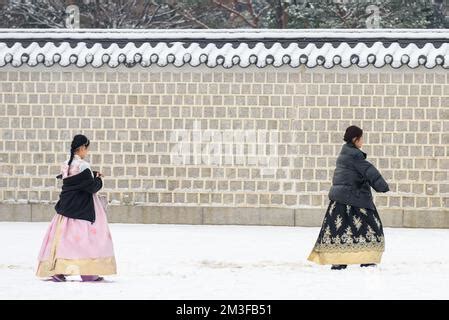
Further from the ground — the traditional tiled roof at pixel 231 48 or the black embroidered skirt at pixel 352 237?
the traditional tiled roof at pixel 231 48

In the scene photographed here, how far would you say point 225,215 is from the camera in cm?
1850

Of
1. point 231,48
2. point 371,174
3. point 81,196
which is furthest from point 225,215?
point 81,196

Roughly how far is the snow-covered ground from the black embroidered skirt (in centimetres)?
16

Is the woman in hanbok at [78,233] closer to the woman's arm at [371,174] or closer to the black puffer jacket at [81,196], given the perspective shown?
the black puffer jacket at [81,196]

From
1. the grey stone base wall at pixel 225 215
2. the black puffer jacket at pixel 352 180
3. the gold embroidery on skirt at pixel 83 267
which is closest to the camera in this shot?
the gold embroidery on skirt at pixel 83 267

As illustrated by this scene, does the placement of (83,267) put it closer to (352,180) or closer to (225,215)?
(352,180)

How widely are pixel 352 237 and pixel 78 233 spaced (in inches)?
111

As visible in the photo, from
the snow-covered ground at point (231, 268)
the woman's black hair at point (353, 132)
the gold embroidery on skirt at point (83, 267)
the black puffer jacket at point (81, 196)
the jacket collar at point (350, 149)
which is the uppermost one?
the woman's black hair at point (353, 132)

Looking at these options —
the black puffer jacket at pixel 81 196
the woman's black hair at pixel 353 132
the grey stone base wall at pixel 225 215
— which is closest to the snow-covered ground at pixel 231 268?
the grey stone base wall at pixel 225 215

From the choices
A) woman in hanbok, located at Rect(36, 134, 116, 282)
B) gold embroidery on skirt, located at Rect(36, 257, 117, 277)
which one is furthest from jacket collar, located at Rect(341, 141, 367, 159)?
gold embroidery on skirt, located at Rect(36, 257, 117, 277)

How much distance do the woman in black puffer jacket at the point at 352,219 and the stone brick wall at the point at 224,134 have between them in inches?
206

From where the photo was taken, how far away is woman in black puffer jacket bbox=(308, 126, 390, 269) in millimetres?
12992

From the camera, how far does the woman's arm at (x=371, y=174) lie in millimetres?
12609

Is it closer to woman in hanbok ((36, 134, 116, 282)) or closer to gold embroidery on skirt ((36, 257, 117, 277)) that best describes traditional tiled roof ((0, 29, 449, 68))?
woman in hanbok ((36, 134, 116, 282))
